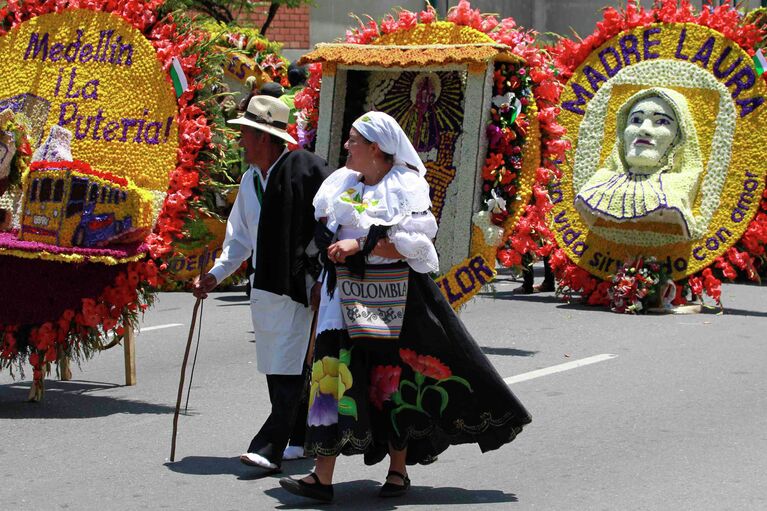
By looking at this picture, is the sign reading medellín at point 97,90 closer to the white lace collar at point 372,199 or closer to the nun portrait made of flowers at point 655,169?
the white lace collar at point 372,199

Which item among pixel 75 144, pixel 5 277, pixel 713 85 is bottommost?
pixel 5 277

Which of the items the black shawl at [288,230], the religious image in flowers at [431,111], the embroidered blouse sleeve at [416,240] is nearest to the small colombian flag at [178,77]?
the black shawl at [288,230]

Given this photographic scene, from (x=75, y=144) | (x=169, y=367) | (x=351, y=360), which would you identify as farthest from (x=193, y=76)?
(x=351, y=360)

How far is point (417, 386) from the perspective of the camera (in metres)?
5.96

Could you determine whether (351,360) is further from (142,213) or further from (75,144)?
(75,144)

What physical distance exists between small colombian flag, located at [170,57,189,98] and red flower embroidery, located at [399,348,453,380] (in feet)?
9.85

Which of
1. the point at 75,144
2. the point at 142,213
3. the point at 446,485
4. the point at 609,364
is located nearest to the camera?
the point at 446,485

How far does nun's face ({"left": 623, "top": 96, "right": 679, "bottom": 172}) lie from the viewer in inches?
508

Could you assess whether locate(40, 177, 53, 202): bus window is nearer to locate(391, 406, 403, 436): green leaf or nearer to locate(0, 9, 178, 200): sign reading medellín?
locate(0, 9, 178, 200): sign reading medellín

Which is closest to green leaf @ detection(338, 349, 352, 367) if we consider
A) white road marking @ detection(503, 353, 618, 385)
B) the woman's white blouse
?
the woman's white blouse

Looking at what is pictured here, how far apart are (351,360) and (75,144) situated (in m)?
3.38

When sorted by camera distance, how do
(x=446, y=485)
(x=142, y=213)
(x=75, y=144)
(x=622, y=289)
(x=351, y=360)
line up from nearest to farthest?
1. (x=351, y=360)
2. (x=446, y=485)
3. (x=142, y=213)
4. (x=75, y=144)
5. (x=622, y=289)

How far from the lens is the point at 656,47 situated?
13.2 meters

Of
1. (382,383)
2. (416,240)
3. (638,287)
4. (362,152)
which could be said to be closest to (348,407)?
(382,383)
